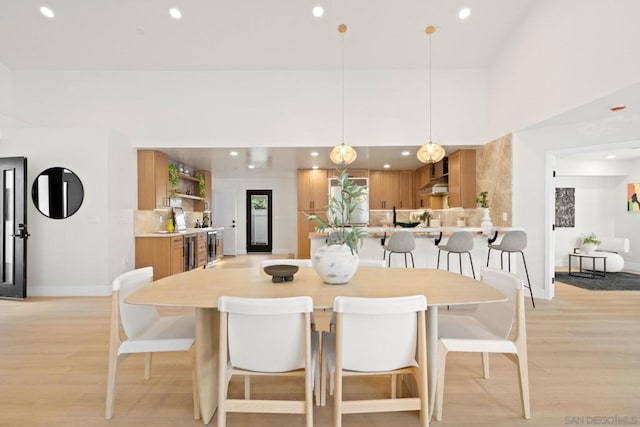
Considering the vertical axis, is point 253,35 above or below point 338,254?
above

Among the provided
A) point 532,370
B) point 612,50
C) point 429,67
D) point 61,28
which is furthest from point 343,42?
point 532,370

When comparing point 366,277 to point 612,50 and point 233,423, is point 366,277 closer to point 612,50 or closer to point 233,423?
point 233,423

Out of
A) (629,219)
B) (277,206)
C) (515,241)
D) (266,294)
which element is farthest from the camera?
(277,206)

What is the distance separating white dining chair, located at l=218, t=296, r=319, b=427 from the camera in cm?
149

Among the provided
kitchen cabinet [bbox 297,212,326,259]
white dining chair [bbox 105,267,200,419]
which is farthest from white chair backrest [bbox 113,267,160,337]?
kitchen cabinet [bbox 297,212,326,259]

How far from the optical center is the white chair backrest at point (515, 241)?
4.19m

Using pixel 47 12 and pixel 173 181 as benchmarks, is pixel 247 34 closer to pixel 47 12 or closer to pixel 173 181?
pixel 47 12

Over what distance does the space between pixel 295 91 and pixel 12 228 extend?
4666 mm

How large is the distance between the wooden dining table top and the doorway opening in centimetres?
772

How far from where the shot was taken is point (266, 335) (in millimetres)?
1538

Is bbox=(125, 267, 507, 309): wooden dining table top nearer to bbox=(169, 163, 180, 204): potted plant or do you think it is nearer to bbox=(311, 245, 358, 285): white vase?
bbox=(311, 245, 358, 285): white vase

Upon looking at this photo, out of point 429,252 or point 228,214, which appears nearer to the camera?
point 429,252

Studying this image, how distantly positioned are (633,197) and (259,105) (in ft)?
25.7

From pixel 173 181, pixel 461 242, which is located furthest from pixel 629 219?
pixel 173 181
